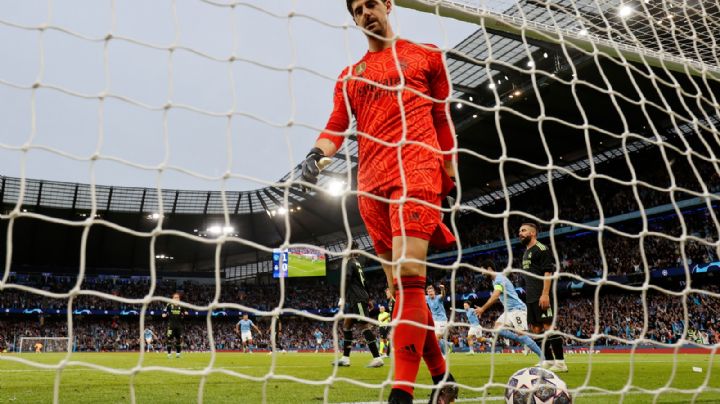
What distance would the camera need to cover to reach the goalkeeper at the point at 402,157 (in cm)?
241

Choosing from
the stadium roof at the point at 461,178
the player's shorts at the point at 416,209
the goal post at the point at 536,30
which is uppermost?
the stadium roof at the point at 461,178

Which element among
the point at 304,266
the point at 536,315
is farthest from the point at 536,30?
the point at 304,266

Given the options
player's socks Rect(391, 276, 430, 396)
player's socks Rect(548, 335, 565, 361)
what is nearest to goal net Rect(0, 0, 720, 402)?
player's socks Rect(391, 276, 430, 396)

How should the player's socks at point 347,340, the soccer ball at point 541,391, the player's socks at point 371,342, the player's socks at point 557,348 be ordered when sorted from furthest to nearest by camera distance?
the player's socks at point 371,342, the player's socks at point 347,340, the player's socks at point 557,348, the soccer ball at point 541,391

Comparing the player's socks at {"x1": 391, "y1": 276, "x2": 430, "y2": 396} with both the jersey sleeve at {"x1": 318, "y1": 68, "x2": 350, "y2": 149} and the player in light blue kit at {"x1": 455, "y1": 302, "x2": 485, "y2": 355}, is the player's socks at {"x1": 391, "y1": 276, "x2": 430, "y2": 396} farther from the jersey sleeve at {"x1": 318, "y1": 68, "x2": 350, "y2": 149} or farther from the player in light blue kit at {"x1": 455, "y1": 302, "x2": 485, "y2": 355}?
the jersey sleeve at {"x1": 318, "y1": 68, "x2": 350, "y2": 149}

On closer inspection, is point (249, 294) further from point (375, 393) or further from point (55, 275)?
point (375, 393)

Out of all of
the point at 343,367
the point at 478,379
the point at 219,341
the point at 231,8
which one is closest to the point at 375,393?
the point at 478,379

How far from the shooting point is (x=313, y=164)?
2635 millimetres

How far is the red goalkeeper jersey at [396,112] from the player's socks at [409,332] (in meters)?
0.51

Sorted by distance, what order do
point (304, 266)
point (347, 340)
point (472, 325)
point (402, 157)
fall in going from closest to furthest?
1. point (472, 325)
2. point (402, 157)
3. point (347, 340)
4. point (304, 266)

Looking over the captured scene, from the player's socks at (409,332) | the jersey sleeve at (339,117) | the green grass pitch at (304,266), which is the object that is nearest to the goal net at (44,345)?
the green grass pitch at (304,266)

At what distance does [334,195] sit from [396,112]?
58 cm

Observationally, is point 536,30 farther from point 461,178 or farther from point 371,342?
point 461,178

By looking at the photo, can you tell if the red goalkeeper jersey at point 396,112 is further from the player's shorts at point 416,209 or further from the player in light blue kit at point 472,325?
Answer: the player in light blue kit at point 472,325
